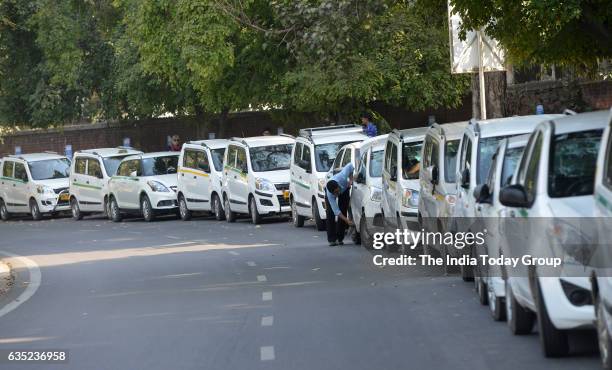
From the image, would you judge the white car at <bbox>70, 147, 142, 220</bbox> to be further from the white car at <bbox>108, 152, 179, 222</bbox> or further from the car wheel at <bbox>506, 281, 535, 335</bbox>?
the car wheel at <bbox>506, 281, 535, 335</bbox>

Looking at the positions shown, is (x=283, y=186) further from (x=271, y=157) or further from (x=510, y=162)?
(x=510, y=162)

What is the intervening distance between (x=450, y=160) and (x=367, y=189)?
4.42 metres

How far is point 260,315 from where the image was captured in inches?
562

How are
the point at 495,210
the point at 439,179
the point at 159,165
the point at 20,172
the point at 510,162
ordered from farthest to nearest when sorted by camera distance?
the point at 20,172, the point at 159,165, the point at 439,179, the point at 510,162, the point at 495,210

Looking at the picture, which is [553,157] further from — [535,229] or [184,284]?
[184,284]

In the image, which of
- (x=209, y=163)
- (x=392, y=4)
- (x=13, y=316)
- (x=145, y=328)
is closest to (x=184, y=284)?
(x=13, y=316)

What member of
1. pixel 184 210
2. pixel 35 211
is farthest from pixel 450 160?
pixel 35 211

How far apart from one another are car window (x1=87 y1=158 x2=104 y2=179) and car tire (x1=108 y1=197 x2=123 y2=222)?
1.26m

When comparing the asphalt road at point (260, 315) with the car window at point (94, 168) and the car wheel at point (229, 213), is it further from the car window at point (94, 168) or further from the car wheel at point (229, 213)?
the car window at point (94, 168)

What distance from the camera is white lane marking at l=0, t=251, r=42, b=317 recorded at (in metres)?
16.9

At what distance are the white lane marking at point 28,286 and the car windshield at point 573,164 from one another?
8.17m

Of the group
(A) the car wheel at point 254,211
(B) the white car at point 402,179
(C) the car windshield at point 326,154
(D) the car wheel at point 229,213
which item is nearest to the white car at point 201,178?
(D) the car wheel at point 229,213

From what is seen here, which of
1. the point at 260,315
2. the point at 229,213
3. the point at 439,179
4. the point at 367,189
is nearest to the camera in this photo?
the point at 260,315

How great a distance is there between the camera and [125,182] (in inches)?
1416
